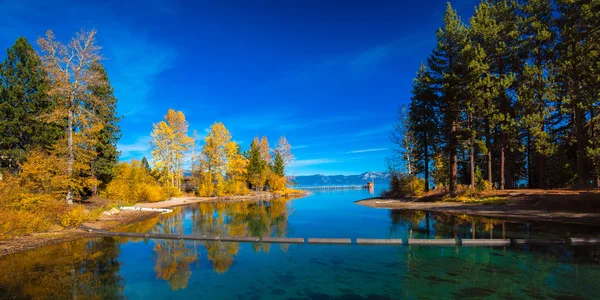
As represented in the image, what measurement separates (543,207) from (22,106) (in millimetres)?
35917

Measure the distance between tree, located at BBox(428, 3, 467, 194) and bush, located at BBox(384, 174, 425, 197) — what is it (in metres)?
6.28

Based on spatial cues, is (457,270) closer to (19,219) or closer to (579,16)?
(19,219)

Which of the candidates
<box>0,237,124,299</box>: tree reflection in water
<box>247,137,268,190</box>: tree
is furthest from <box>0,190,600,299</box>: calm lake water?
<box>247,137,268,190</box>: tree

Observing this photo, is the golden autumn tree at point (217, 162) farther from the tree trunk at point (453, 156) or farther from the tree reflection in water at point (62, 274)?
the tree reflection in water at point (62, 274)

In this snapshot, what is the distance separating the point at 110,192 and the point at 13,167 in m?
7.78

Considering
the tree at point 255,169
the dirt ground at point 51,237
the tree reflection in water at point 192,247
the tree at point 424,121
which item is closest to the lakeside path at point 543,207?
the tree at point 424,121

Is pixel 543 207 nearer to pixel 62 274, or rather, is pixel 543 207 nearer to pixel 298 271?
pixel 298 271

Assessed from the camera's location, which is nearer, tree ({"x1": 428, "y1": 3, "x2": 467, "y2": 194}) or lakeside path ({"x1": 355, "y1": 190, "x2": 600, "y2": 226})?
lakeside path ({"x1": 355, "y1": 190, "x2": 600, "y2": 226})

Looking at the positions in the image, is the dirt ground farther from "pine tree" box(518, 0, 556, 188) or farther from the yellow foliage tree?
"pine tree" box(518, 0, 556, 188)

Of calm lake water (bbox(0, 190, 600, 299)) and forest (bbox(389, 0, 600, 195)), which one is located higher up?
forest (bbox(389, 0, 600, 195))

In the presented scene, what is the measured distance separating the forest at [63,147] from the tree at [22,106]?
54 mm

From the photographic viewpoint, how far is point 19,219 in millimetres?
12656

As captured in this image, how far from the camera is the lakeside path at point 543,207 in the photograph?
50.7 ft

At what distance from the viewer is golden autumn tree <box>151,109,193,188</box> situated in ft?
131
